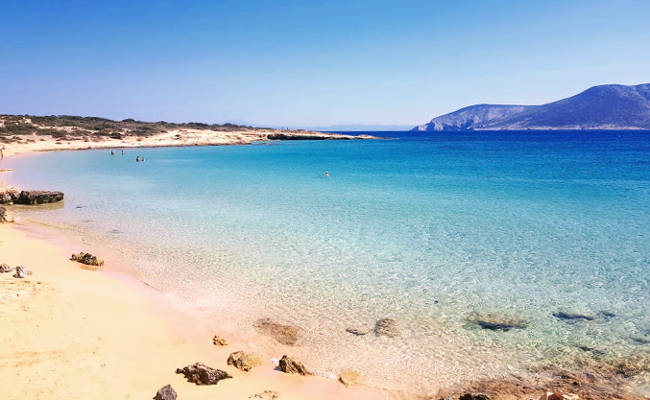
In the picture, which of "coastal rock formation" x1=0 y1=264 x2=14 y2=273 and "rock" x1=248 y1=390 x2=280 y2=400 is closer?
"rock" x1=248 y1=390 x2=280 y2=400

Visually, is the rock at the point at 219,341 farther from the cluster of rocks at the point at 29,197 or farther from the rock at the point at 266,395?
the cluster of rocks at the point at 29,197

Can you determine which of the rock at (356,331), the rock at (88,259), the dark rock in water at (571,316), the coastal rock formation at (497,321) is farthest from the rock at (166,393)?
the dark rock in water at (571,316)

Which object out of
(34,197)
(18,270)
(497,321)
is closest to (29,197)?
(34,197)

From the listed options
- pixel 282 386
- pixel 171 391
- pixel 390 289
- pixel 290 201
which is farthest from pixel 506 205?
pixel 171 391

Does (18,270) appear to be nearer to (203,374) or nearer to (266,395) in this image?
(203,374)

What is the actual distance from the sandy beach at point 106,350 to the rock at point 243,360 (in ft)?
0.31

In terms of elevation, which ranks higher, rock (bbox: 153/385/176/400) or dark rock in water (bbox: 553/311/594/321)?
rock (bbox: 153/385/176/400)

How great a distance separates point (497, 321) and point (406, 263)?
156 inches

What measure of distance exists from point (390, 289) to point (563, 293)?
4.17 m

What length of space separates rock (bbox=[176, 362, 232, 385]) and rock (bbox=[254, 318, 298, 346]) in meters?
1.72

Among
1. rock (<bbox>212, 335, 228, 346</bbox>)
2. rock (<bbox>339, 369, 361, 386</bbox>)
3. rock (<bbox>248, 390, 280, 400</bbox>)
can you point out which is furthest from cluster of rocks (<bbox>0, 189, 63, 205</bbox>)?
rock (<bbox>339, 369, 361, 386</bbox>)

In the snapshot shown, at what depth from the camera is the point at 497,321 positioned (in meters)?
9.09

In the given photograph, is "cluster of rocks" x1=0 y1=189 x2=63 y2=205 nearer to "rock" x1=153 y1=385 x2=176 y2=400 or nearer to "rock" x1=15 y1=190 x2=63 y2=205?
"rock" x1=15 y1=190 x2=63 y2=205

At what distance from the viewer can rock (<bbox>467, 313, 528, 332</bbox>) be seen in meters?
8.82
